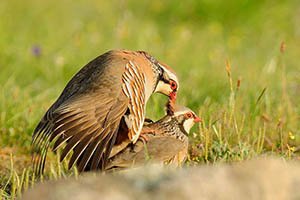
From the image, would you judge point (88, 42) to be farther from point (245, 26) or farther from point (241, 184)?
point (241, 184)

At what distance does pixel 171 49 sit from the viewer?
8.59 m

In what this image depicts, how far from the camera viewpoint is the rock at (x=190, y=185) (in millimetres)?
1847

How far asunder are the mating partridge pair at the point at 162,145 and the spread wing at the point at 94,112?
0.12 metres

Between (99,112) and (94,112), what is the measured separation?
1.4 inches

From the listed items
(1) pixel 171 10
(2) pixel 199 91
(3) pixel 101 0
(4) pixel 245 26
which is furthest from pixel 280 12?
(2) pixel 199 91

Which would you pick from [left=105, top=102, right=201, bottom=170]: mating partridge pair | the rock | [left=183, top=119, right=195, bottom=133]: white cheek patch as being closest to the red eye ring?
[left=105, top=102, right=201, bottom=170]: mating partridge pair

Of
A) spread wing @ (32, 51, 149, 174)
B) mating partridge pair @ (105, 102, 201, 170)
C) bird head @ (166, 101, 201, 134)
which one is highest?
spread wing @ (32, 51, 149, 174)

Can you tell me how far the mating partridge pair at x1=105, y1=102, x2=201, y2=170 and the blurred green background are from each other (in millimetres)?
423

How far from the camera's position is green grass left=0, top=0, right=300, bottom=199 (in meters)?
4.45

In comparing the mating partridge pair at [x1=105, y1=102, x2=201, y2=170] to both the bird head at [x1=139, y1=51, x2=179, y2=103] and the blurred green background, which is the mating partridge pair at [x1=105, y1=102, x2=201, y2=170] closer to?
the bird head at [x1=139, y1=51, x2=179, y2=103]

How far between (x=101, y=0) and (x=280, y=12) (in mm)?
3446

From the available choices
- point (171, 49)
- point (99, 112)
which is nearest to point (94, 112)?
point (99, 112)

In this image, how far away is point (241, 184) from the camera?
6.23ft

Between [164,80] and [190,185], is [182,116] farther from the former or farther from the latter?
[190,185]
